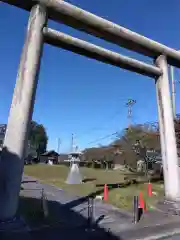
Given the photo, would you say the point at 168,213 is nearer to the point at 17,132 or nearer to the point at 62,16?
the point at 17,132

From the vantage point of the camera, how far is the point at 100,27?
8.30 meters

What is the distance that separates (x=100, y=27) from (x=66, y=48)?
1.40 metres

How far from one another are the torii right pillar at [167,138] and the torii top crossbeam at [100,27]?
55cm

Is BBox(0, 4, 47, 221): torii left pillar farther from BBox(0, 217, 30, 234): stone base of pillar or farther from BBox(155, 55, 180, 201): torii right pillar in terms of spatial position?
BBox(155, 55, 180, 201): torii right pillar

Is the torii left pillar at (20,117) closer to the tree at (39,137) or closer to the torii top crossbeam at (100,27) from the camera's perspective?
the torii top crossbeam at (100,27)

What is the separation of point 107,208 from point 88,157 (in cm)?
4584

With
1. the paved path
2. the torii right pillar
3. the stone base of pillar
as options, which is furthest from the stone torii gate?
the paved path

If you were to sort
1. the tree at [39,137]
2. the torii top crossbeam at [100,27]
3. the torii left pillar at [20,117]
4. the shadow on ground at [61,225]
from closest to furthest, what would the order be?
the torii left pillar at [20,117], the shadow on ground at [61,225], the torii top crossbeam at [100,27], the tree at [39,137]

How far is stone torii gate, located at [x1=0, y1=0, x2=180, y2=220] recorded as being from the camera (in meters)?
6.17

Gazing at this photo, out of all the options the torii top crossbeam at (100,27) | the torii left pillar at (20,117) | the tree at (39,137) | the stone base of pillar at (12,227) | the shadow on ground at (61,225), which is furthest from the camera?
the tree at (39,137)

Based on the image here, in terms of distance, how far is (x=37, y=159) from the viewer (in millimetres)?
66312

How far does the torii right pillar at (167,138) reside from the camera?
8.88 m

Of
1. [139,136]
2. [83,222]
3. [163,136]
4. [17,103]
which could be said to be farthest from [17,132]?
[139,136]

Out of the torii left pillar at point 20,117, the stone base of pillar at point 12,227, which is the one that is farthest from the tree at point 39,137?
the stone base of pillar at point 12,227
